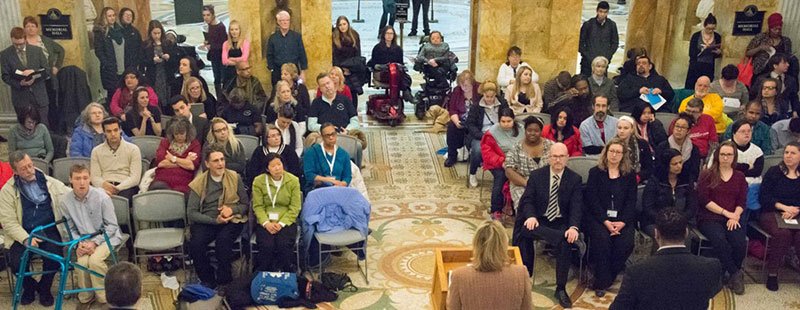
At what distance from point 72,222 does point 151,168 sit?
143 centimetres

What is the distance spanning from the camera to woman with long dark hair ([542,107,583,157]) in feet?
29.1

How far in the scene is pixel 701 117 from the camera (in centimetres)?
888

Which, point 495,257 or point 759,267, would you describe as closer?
point 495,257

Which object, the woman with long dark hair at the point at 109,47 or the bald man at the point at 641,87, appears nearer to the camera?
the bald man at the point at 641,87

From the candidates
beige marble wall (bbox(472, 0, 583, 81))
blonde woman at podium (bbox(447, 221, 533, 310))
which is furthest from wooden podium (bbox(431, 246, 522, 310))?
beige marble wall (bbox(472, 0, 583, 81))

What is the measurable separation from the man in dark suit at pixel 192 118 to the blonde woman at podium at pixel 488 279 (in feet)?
15.5

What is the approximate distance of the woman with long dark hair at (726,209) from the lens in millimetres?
7391

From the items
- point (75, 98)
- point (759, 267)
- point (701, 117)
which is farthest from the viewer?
point (75, 98)

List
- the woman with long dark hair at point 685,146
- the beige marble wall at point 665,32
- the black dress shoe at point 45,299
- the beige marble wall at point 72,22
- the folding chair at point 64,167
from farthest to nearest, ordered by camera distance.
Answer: the beige marble wall at point 665,32 → the beige marble wall at point 72,22 → the folding chair at point 64,167 → the woman with long dark hair at point 685,146 → the black dress shoe at point 45,299

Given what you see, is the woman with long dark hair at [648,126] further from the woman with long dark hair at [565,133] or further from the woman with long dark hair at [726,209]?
the woman with long dark hair at [726,209]

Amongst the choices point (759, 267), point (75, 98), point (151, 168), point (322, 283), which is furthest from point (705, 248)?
point (75, 98)

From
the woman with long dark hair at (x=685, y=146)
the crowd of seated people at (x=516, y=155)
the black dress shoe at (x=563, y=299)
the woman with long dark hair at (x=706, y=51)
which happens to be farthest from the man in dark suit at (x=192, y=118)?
the woman with long dark hair at (x=706, y=51)

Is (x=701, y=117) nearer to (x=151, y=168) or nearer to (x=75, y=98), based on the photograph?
(x=151, y=168)

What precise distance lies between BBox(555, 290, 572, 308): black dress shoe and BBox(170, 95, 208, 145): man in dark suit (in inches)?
162
